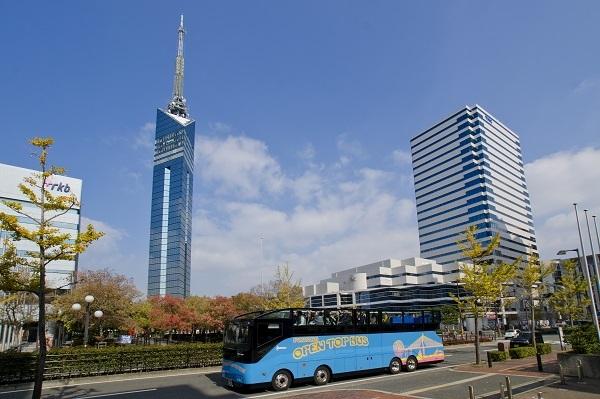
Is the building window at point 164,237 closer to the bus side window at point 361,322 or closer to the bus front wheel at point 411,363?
the bus front wheel at point 411,363

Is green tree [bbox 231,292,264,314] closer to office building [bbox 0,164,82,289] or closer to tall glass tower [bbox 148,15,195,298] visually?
office building [bbox 0,164,82,289]

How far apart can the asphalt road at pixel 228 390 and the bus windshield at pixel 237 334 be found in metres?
1.97

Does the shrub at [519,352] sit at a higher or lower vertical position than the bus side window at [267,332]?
lower

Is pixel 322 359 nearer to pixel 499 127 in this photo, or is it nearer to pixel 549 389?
pixel 549 389

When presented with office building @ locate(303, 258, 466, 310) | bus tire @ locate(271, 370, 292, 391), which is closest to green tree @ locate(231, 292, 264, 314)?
bus tire @ locate(271, 370, 292, 391)

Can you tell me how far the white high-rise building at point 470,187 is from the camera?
5310 inches

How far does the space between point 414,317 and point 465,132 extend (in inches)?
5229

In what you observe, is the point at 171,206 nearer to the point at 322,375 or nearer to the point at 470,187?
the point at 470,187

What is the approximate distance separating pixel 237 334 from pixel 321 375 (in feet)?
14.6

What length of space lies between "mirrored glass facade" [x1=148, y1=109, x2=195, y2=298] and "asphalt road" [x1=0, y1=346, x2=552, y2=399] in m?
139

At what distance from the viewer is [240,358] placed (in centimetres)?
1672

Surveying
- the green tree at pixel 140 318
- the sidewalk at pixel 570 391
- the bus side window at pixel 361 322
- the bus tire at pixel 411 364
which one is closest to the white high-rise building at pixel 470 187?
the green tree at pixel 140 318

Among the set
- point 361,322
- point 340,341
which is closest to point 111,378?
point 340,341

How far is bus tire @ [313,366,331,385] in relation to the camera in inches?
717
